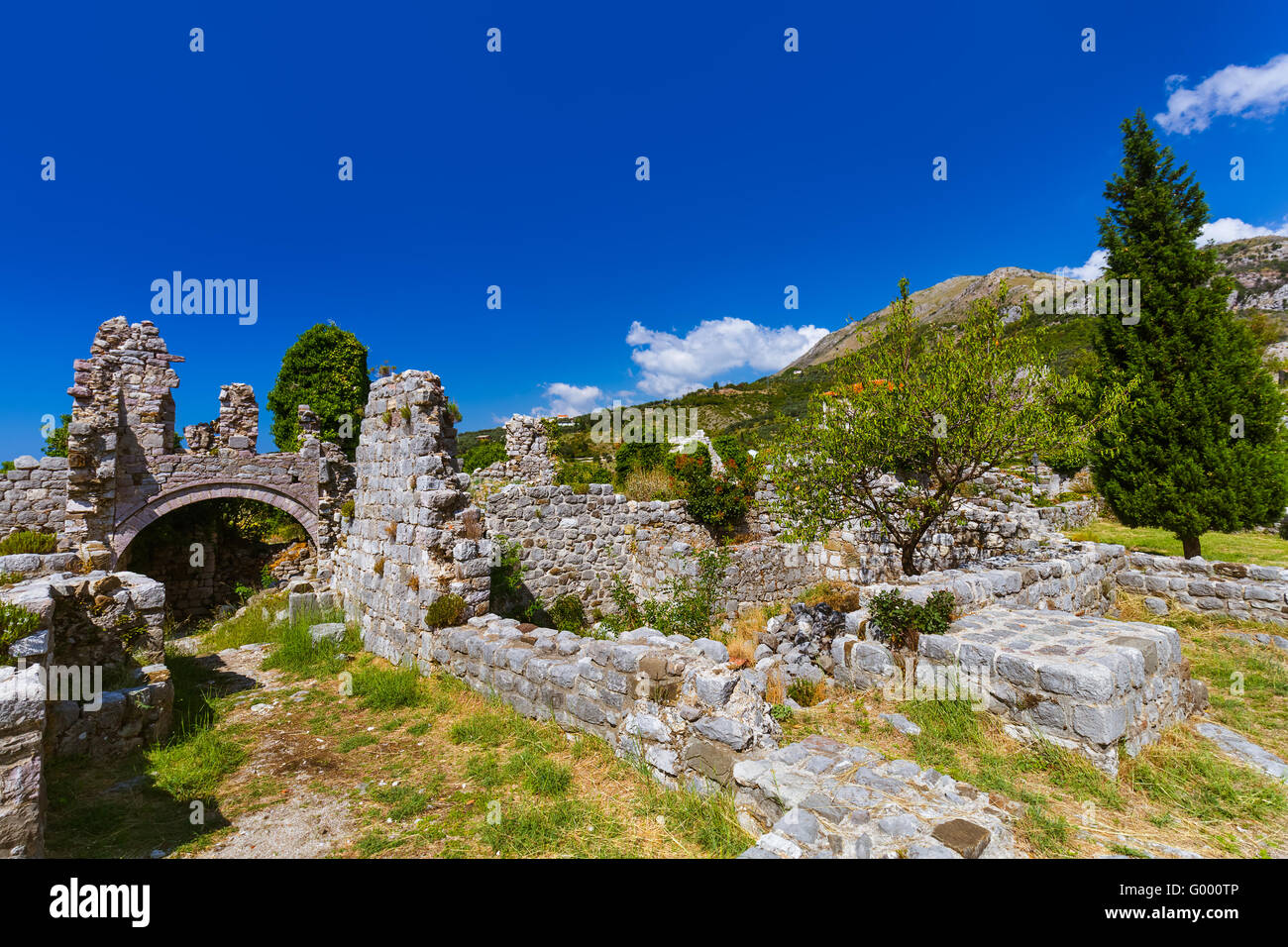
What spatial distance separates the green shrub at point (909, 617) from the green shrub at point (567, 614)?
684cm

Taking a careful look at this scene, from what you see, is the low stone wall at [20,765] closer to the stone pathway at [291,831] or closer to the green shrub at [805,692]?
the stone pathway at [291,831]

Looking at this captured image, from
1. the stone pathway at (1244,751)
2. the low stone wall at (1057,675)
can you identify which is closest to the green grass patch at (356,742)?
the low stone wall at (1057,675)

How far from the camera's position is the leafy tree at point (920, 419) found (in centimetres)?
758

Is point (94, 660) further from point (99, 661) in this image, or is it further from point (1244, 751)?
point (1244, 751)

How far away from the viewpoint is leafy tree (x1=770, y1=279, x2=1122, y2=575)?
7582mm

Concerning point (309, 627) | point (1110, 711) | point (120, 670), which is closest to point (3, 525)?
point (309, 627)

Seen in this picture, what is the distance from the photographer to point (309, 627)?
29.3 ft

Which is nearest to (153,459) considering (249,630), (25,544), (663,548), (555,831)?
(25,544)

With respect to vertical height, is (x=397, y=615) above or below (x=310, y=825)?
above

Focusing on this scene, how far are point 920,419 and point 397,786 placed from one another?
25.9 feet

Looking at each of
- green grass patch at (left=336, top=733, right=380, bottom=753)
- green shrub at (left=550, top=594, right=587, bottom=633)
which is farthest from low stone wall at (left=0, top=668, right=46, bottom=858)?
green shrub at (left=550, top=594, right=587, bottom=633)

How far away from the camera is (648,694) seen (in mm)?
4832
